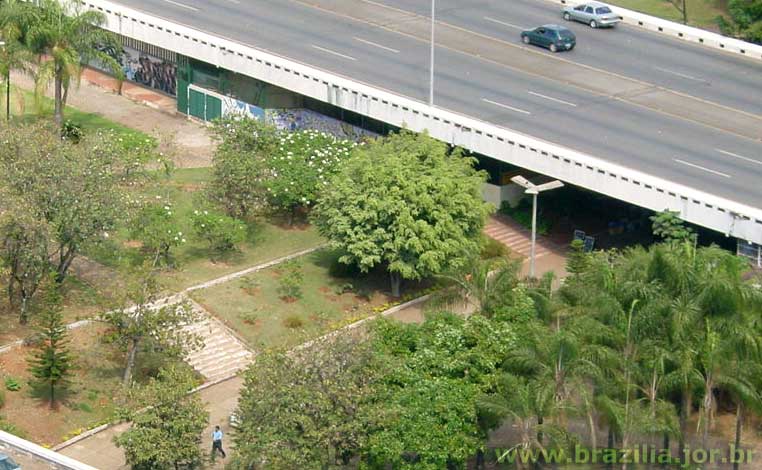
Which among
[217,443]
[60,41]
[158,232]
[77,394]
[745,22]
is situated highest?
[60,41]

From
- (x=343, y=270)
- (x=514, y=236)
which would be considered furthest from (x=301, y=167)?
(x=514, y=236)

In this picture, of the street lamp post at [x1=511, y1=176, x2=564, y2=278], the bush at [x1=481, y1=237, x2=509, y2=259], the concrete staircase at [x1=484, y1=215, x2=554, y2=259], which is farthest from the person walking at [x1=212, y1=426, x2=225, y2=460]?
the concrete staircase at [x1=484, y1=215, x2=554, y2=259]

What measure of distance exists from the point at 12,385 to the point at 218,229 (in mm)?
13005

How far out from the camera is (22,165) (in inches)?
2388

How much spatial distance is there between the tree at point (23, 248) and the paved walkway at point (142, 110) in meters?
18.1

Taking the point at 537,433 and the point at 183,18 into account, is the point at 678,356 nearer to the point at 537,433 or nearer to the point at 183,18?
the point at 537,433

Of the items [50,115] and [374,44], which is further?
[374,44]

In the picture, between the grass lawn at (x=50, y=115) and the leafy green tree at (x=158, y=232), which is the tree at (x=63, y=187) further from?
the grass lawn at (x=50, y=115)

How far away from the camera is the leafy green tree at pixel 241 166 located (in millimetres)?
69188

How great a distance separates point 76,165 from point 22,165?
2.04 m

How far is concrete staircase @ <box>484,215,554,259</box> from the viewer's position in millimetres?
71500

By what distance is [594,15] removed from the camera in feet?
281

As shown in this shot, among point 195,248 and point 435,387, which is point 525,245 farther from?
point 435,387

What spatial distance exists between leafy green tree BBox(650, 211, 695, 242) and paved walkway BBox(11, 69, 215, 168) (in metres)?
24.3
